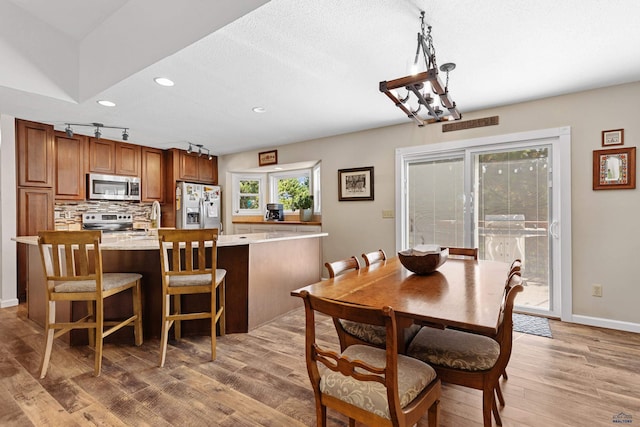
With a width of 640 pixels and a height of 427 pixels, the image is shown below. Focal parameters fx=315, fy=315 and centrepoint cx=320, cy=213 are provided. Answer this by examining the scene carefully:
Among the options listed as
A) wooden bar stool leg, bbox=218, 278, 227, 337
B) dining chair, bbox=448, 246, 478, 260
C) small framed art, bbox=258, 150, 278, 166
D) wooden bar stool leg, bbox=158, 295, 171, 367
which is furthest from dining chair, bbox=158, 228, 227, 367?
small framed art, bbox=258, 150, 278, 166

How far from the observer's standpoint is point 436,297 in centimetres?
146

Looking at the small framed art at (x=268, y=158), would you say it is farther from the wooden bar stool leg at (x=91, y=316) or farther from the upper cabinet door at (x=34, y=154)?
the wooden bar stool leg at (x=91, y=316)

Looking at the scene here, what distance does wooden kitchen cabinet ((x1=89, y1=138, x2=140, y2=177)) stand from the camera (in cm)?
461

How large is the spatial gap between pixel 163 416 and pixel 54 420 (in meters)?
0.56

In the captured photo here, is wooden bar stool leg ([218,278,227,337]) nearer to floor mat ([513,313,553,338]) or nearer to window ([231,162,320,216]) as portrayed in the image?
floor mat ([513,313,553,338])

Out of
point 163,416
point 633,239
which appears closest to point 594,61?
point 633,239

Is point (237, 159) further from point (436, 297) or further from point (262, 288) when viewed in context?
point (436, 297)

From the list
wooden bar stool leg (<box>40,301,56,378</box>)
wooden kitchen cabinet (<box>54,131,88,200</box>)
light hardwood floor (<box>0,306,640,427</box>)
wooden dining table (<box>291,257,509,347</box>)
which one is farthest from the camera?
wooden kitchen cabinet (<box>54,131,88,200</box>)

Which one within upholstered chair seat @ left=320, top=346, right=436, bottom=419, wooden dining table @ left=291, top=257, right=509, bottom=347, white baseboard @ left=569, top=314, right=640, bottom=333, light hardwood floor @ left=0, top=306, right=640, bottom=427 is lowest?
light hardwood floor @ left=0, top=306, right=640, bottom=427

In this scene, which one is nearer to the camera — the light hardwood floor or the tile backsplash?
the light hardwood floor

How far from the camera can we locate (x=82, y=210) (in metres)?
4.68

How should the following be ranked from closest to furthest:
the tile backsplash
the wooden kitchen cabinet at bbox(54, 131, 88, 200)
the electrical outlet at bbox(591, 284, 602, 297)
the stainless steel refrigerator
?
the electrical outlet at bbox(591, 284, 602, 297)
the wooden kitchen cabinet at bbox(54, 131, 88, 200)
the tile backsplash
the stainless steel refrigerator

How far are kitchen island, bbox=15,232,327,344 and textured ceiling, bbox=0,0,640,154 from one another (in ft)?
4.59

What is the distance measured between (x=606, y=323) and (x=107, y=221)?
6306mm
